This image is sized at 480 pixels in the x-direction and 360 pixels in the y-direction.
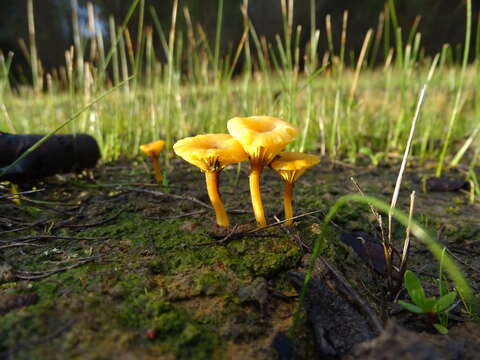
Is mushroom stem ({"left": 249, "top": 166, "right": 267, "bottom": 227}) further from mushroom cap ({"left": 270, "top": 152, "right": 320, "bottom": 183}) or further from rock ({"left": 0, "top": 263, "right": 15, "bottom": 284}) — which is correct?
rock ({"left": 0, "top": 263, "right": 15, "bottom": 284})

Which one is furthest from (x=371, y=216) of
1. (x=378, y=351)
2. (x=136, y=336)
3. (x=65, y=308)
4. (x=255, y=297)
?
(x=65, y=308)

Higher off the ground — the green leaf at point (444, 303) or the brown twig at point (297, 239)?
the brown twig at point (297, 239)

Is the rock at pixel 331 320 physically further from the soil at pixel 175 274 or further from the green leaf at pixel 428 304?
the green leaf at pixel 428 304

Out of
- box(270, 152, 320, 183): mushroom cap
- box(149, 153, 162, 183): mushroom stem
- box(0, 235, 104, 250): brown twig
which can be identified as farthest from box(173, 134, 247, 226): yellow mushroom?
box(149, 153, 162, 183): mushroom stem

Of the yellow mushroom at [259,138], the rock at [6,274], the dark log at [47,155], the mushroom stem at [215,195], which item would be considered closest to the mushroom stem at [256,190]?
the yellow mushroom at [259,138]

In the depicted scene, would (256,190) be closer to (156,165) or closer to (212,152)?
(212,152)
